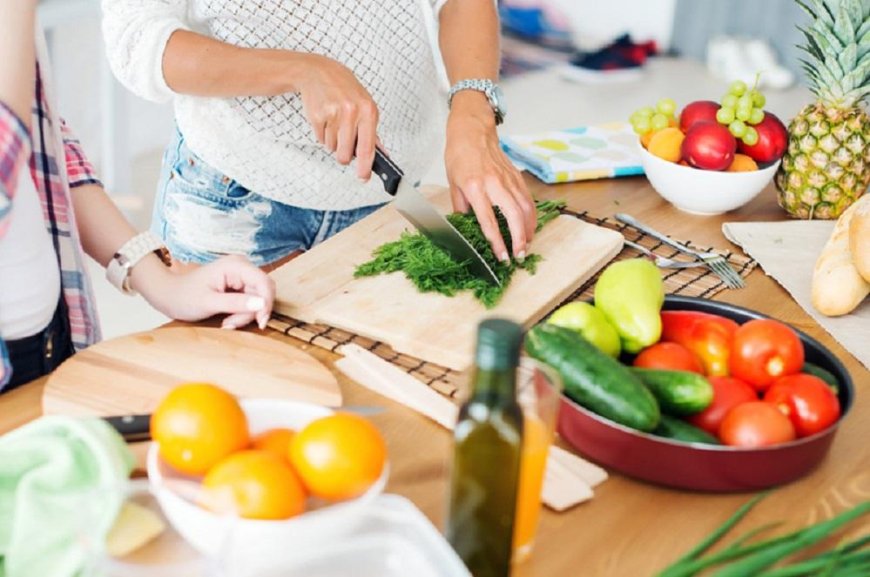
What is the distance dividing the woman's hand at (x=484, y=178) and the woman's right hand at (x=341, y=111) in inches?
7.1

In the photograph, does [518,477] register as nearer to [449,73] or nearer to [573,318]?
[573,318]

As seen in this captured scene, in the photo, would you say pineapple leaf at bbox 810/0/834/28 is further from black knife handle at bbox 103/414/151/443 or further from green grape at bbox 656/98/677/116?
black knife handle at bbox 103/414/151/443

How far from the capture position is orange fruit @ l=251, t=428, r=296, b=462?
37.0 inches

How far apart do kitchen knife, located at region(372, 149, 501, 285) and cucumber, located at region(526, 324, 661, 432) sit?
13.9 inches

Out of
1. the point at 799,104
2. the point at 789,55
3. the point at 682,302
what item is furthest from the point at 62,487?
the point at 789,55

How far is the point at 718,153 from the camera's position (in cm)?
176

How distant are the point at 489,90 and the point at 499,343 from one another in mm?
1092

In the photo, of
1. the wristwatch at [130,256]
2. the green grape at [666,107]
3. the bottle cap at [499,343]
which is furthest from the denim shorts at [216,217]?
the bottle cap at [499,343]

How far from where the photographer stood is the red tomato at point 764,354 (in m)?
1.19

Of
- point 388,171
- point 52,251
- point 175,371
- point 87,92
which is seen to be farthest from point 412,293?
point 87,92

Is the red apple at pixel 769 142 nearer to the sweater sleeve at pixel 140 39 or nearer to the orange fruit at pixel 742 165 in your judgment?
the orange fruit at pixel 742 165

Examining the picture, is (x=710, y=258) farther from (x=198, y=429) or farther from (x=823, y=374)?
(x=198, y=429)

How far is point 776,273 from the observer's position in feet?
5.36

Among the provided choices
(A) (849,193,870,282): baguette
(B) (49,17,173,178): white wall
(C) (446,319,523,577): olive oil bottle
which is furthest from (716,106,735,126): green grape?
(B) (49,17,173,178): white wall
